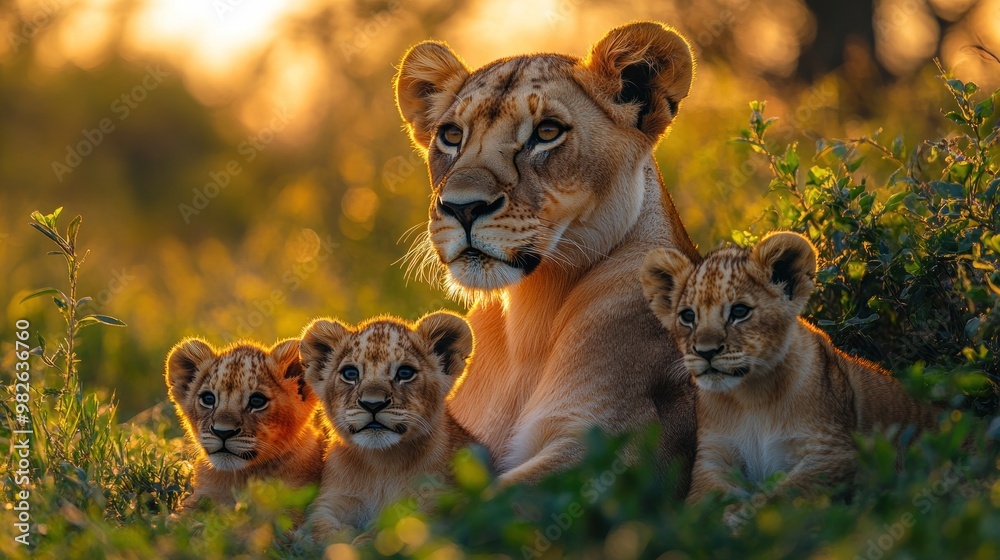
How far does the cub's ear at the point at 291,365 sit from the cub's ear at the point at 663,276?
1463 millimetres

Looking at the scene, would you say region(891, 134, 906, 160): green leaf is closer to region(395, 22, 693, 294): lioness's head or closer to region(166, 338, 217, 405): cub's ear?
region(395, 22, 693, 294): lioness's head

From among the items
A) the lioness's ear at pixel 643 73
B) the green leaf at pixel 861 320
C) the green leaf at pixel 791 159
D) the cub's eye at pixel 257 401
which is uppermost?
the lioness's ear at pixel 643 73

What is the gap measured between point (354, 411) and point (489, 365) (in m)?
1.06

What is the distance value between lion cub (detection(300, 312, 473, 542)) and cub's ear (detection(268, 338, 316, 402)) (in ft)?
0.78

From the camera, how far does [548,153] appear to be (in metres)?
5.02

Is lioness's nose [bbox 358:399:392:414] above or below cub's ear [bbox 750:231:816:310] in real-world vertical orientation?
below

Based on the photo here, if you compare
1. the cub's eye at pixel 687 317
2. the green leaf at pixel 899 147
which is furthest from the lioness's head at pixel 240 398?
the green leaf at pixel 899 147

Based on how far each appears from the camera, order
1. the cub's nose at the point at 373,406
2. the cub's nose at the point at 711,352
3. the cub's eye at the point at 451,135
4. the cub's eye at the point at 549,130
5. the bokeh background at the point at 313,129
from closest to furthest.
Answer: the cub's nose at the point at 711,352, the cub's nose at the point at 373,406, the cub's eye at the point at 549,130, the cub's eye at the point at 451,135, the bokeh background at the point at 313,129

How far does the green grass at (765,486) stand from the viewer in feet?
10.1

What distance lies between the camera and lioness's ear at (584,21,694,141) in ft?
17.1

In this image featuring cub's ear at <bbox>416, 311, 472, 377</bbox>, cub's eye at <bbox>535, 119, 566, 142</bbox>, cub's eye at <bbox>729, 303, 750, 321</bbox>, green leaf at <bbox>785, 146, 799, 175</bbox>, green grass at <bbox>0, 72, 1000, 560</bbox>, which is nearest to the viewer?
green grass at <bbox>0, 72, 1000, 560</bbox>

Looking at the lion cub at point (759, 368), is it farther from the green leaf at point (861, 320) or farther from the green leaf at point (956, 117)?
the green leaf at point (956, 117)

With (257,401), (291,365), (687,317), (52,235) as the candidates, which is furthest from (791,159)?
(52,235)

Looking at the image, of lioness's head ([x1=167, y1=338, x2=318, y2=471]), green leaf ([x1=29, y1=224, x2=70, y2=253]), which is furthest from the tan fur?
green leaf ([x1=29, y1=224, x2=70, y2=253])
